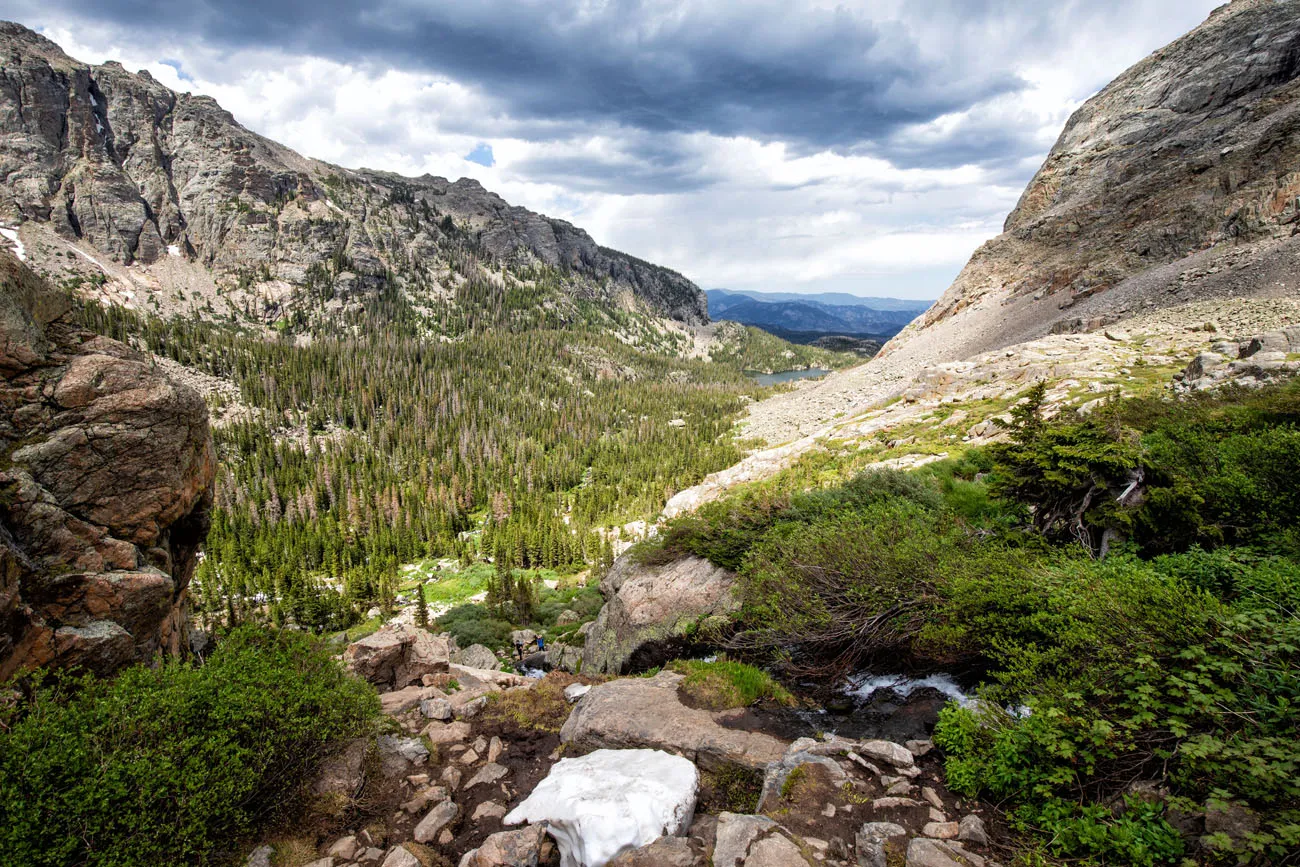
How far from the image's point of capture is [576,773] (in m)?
7.98

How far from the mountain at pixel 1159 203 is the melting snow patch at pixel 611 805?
57.5 meters

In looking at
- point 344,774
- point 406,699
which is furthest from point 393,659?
point 344,774

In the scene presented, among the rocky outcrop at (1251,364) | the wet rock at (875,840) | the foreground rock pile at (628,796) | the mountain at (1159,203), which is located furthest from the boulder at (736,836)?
the mountain at (1159,203)

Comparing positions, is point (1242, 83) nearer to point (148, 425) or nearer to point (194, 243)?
point (148, 425)

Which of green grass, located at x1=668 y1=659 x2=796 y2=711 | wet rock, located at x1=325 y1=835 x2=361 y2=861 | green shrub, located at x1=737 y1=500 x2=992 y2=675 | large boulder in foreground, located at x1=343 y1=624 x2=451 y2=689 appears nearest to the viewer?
wet rock, located at x1=325 y1=835 x2=361 y2=861

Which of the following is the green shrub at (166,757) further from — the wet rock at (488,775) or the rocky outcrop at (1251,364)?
the rocky outcrop at (1251,364)

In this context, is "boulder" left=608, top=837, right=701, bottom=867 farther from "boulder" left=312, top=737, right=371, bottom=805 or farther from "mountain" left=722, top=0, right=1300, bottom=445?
"mountain" left=722, top=0, right=1300, bottom=445

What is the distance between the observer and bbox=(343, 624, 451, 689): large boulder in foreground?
15.2 m

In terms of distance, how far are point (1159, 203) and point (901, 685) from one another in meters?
87.7

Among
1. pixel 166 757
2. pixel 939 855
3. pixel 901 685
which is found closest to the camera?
pixel 939 855

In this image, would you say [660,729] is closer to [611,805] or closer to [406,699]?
[611,805]

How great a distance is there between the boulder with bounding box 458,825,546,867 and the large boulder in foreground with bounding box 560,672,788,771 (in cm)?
261

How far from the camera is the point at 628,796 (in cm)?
703

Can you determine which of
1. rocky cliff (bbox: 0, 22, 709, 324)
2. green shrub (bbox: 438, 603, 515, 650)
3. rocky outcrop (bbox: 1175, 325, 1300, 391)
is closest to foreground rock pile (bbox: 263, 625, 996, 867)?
rocky outcrop (bbox: 1175, 325, 1300, 391)
